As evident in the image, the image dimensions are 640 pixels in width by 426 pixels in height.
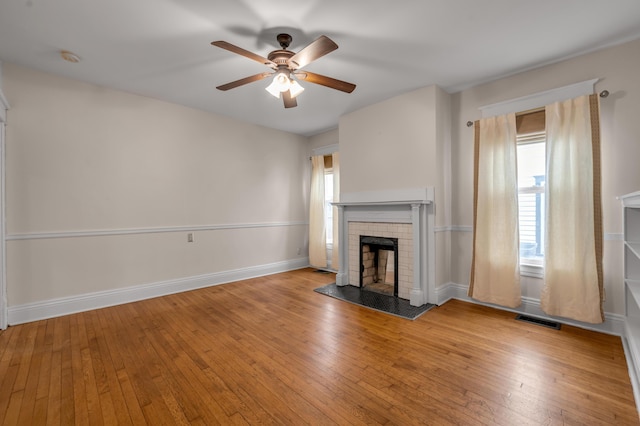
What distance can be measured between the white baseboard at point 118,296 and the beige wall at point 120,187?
0.08 m

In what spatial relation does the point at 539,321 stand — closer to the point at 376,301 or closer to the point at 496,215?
the point at 496,215

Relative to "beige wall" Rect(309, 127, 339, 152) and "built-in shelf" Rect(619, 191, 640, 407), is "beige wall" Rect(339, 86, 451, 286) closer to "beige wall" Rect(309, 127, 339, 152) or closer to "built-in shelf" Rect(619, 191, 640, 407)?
"beige wall" Rect(309, 127, 339, 152)

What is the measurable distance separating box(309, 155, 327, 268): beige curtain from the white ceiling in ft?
6.85

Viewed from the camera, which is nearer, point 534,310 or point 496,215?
point 534,310

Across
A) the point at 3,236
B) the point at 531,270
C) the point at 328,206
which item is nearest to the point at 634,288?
the point at 531,270

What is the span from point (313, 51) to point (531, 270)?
3.17 meters

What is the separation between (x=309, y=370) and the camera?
2088mm

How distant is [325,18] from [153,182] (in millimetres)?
3073

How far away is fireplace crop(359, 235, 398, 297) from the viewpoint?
3.79 m

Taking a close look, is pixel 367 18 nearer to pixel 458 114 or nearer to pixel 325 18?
pixel 325 18

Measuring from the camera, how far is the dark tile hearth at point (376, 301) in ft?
10.5

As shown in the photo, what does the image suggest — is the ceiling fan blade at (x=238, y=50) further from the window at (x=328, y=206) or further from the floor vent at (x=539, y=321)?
the floor vent at (x=539, y=321)

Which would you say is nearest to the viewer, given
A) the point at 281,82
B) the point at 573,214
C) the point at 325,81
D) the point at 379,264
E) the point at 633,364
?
the point at 633,364

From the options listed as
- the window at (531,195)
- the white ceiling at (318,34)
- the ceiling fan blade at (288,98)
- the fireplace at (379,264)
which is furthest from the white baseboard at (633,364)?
the ceiling fan blade at (288,98)
